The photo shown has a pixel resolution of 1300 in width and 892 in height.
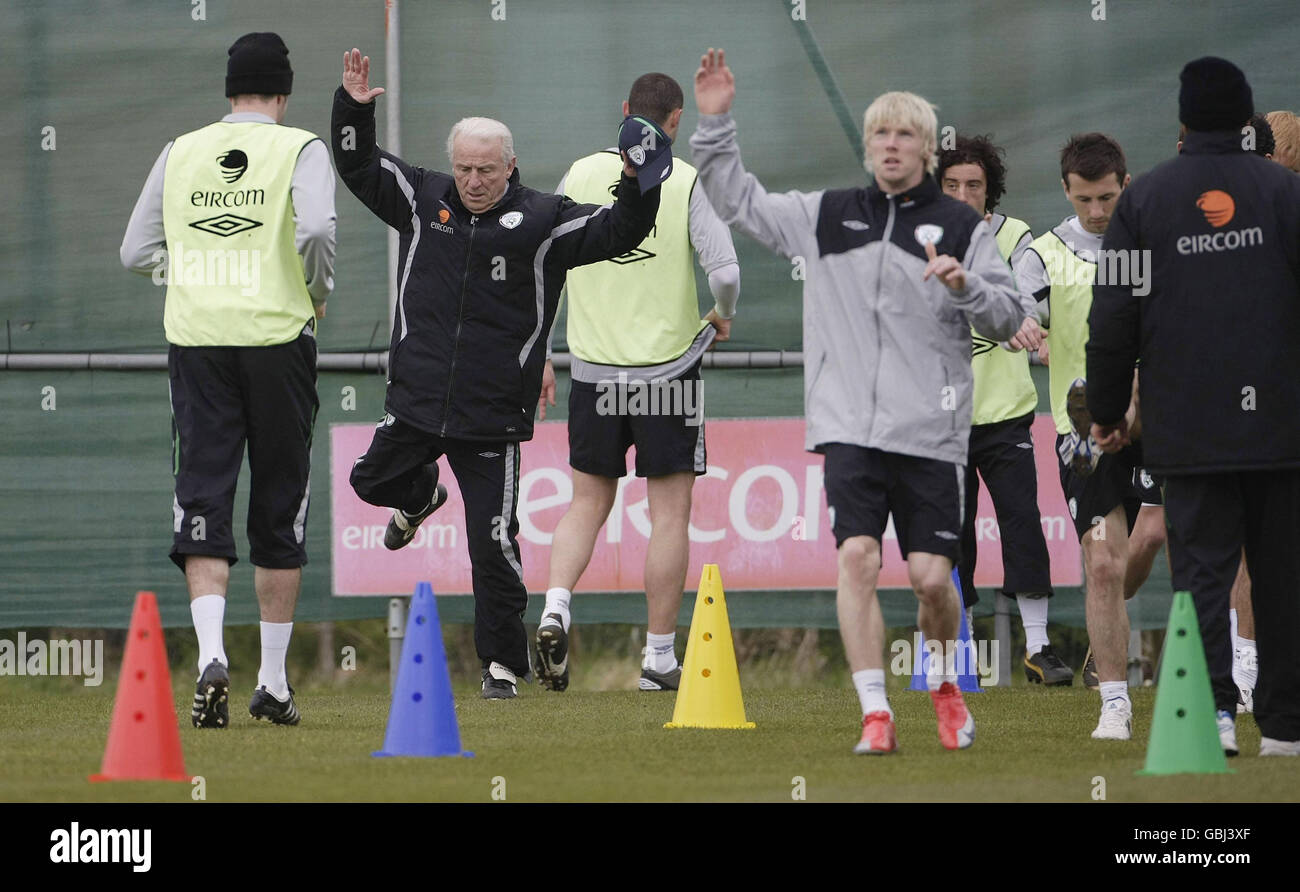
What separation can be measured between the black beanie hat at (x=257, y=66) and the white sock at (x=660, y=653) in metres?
2.95

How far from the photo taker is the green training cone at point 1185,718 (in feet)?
18.4

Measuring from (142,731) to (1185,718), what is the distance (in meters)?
2.81

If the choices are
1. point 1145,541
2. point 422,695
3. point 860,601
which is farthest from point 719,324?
point 422,695

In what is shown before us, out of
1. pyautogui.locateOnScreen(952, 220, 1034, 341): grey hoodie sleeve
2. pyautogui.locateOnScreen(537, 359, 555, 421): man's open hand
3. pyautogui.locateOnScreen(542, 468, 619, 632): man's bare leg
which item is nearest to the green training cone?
pyautogui.locateOnScreen(952, 220, 1034, 341): grey hoodie sleeve

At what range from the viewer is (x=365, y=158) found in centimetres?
791

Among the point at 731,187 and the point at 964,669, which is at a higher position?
the point at 731,187

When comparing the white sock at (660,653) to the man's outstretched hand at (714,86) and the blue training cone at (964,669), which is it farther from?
the man's outstretched hand at (714,86)

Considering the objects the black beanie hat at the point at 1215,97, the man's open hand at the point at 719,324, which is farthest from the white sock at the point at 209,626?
the black beanie hat at the point at 1215,97

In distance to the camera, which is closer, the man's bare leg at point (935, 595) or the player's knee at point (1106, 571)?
the man's bare leg at point (935, 595)

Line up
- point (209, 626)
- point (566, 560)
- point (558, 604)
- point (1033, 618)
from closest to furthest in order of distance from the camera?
point (209, 626)
point (558, 604)
point (566, 560)
point (1033, 618)

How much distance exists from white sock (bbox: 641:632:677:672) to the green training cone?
3458 mm

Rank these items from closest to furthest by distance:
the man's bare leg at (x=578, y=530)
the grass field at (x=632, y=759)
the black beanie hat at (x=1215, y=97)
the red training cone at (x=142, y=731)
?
the grass field at (x=632, y=759) < the red training cone at (x=142, y=731) < the black beanie hat at (x=1215, y=97) < the man's bare leg at (x=578, y=530)

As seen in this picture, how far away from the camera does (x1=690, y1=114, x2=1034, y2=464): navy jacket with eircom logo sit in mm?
6281

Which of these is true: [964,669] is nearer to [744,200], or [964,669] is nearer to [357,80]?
[744,200]
